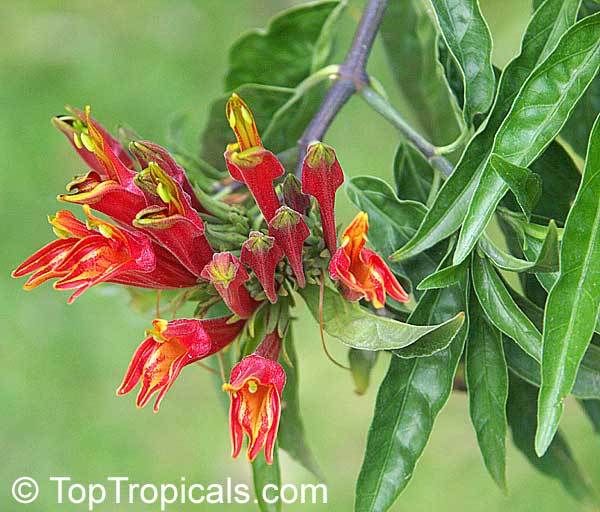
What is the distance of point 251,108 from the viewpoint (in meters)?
0.91

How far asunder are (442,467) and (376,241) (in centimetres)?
127

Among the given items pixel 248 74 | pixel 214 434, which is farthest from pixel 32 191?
pixel 248 74

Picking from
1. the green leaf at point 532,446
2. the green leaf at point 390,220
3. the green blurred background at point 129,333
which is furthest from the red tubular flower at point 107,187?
the green blurred background at point 129,333

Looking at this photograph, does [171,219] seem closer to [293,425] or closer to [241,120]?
[241,120]

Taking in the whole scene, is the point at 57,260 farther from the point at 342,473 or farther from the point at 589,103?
the point at 342,473

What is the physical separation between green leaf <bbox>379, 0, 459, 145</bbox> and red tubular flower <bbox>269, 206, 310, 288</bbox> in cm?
46

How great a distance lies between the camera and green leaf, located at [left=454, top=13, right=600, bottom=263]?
1.82ft

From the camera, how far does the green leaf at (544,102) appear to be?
1.82 ft

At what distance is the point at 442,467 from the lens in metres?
1.82

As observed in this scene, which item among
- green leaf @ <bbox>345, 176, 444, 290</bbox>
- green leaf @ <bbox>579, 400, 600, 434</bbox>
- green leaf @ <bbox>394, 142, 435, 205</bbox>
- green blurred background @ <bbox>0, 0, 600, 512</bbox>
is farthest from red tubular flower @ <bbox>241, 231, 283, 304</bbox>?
green blurred background @ <bbox>0, 0, 600, 512</bbox>

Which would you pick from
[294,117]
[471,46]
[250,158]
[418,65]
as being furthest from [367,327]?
[418,65]

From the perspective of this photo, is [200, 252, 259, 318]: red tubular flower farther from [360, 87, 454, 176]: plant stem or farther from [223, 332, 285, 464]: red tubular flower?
[360, 87, 454, 176]: plant stem

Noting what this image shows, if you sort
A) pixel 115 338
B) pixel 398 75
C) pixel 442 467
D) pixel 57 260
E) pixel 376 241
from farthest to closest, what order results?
pixel 115 338, pixel 442 467, pixel 398 75, pixel 376 241, pixel 57 260

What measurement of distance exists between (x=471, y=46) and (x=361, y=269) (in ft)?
0.72
